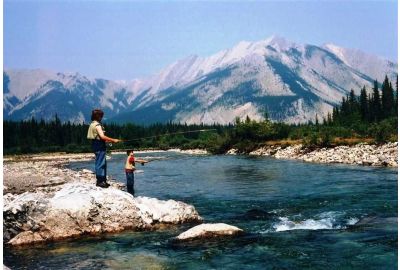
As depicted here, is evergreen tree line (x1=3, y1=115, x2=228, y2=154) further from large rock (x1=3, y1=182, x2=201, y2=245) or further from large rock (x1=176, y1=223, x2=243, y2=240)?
large rock (x1=176, y1=223, x2=243, y2=240)

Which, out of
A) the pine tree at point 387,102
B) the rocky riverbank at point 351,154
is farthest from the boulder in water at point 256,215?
the pine tree at point 387,102

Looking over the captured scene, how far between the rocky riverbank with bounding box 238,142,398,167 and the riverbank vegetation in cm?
179

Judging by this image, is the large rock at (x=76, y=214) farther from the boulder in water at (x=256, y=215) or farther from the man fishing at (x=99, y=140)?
the boulder in water at (x=256, y=215)

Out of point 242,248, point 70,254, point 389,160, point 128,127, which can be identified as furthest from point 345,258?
point 128,127

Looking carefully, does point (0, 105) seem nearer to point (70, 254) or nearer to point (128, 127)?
point (70, 254)

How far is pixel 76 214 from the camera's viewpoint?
1364 centimetres

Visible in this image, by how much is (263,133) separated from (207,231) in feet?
211

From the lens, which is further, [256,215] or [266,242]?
[256,215]

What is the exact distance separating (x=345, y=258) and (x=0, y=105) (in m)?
7.91

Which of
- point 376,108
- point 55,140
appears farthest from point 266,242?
point 55,140

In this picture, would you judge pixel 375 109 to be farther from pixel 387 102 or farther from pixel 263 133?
pixel 263 133

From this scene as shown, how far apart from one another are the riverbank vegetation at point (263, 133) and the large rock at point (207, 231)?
26.5 meters

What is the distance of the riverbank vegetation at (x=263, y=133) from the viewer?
55662mm

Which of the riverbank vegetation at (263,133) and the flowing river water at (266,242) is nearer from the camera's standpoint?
the flowing river water at (266,242)
